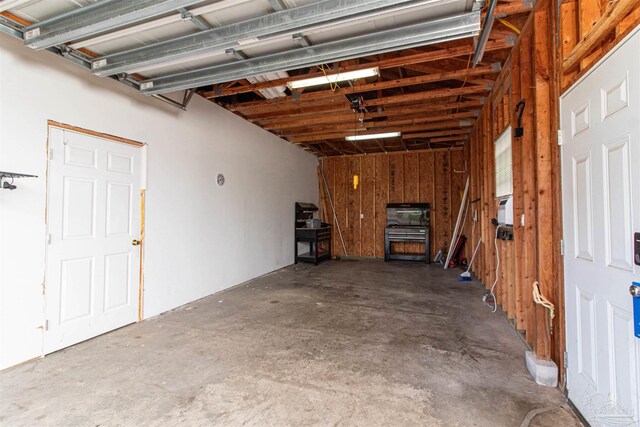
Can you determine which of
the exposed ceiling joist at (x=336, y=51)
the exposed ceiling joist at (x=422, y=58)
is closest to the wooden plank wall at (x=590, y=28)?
the exposed ceiling joist at (x=336, y=51)

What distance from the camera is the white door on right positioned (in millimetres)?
1376

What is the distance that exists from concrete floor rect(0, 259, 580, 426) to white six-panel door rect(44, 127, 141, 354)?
251mm

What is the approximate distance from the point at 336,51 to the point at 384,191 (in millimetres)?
6326

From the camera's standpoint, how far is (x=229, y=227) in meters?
4.98

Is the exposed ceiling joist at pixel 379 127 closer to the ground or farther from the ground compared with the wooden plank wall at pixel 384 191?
farther from the ground

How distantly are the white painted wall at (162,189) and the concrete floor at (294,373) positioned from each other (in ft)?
1.78

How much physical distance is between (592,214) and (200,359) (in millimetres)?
3003

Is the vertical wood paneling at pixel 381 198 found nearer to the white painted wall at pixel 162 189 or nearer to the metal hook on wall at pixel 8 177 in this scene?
the white painted wall at pixel 162 189

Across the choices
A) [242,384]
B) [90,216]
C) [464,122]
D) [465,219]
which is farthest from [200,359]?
[465,219]

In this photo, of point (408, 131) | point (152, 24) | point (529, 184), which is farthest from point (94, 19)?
point (408, 131)

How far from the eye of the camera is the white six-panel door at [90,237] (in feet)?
8.84

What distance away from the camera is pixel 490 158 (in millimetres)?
4430

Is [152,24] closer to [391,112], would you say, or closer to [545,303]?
[545,303]

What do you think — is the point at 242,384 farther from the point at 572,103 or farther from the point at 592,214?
the point at 572,103
